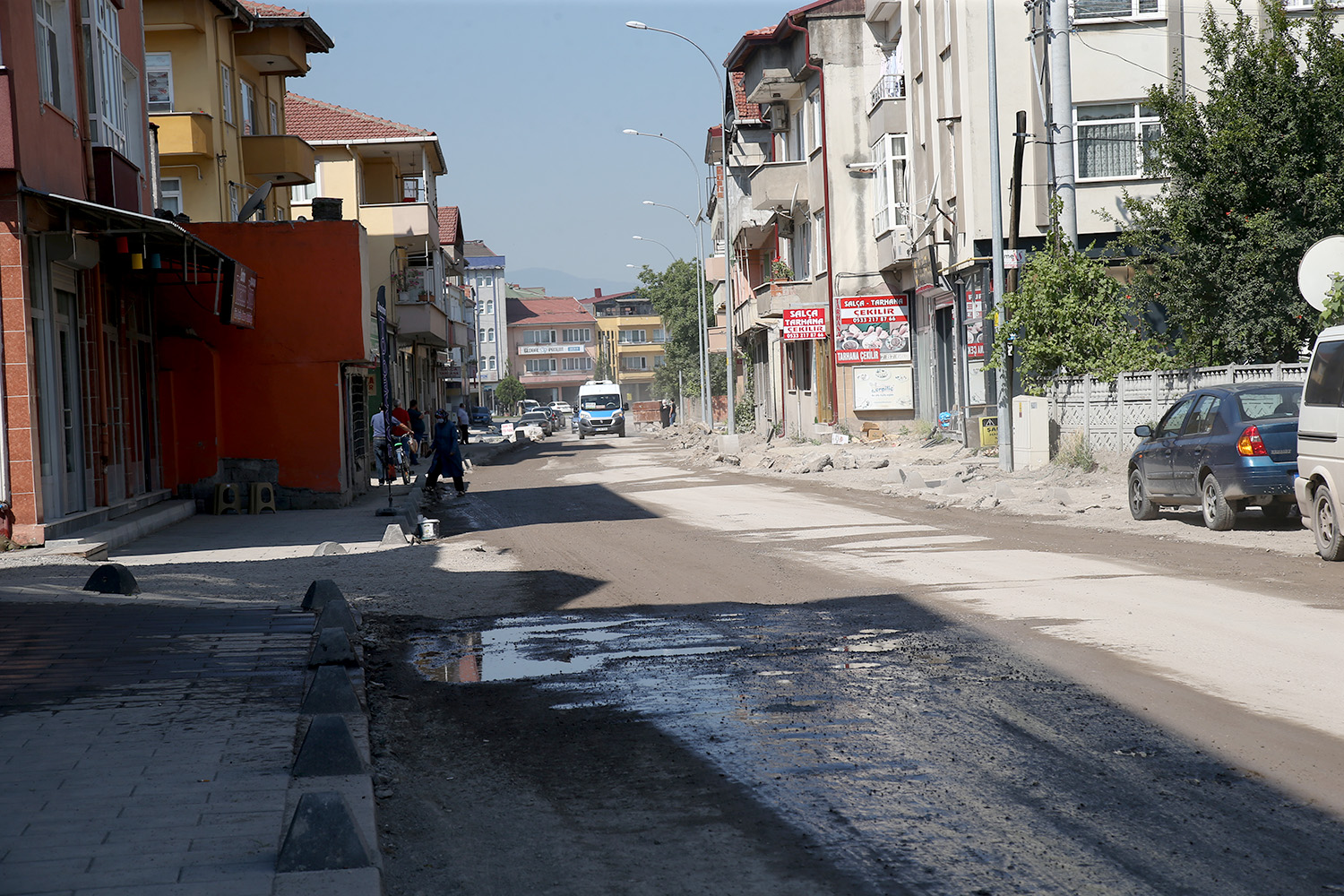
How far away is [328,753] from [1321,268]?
1507 centimetres

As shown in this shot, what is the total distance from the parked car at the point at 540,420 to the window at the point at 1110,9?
4594 centimetres

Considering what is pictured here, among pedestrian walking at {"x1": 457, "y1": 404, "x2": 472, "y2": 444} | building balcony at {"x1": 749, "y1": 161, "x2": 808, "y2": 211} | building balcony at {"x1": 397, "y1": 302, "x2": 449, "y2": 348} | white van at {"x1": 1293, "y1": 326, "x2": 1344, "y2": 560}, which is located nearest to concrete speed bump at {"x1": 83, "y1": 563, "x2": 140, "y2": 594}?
white van at {"x1": 1293, "y1": 326, "x2": 1344, "y2": 560}

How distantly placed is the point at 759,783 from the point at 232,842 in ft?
6.45

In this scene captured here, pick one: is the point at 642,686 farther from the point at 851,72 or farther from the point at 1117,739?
the point at 851,72

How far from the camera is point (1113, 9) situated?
91.1 ft

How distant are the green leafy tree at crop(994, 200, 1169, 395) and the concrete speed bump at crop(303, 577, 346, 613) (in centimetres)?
1579

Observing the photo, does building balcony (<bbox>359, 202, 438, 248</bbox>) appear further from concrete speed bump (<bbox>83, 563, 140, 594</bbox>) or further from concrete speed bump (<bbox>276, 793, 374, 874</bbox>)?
concrete speed bump (<bbox>276, 793, 374, 874</bbox>)

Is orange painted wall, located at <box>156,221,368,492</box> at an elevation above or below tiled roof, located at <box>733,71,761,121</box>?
below

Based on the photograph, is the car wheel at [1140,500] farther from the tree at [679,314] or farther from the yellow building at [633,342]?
the yellow building at [633,342]

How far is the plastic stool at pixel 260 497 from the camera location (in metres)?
21.7

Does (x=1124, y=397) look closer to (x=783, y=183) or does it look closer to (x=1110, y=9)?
(x=1110, y=9)

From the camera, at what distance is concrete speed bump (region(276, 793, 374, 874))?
395 cm

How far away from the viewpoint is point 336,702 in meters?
6.20

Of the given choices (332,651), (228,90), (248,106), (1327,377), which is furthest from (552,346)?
(332,651)
